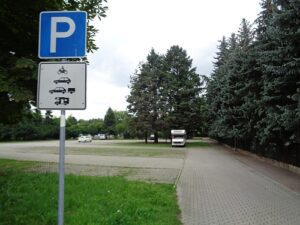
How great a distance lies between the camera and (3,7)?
26.9ft

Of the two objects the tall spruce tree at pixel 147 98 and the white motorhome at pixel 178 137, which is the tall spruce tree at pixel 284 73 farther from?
the tall spruce tree at pixel 147 98

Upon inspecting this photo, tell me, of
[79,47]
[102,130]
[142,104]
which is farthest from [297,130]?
[102,130]

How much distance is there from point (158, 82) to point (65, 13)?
58.6 meters

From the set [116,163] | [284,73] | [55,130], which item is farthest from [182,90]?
[284,73]

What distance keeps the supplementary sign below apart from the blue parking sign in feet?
0.57

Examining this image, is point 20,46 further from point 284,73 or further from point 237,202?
point 284,73

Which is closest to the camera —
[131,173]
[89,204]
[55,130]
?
[89,204]

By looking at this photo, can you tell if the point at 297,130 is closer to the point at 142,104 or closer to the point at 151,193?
the point at 151,193

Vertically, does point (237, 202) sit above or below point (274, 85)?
below

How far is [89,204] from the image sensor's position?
8.57m

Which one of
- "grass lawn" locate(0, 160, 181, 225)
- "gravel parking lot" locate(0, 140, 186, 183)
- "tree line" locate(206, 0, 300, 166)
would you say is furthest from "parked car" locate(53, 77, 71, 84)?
"tree line" locate(206, 0, 300, 166)

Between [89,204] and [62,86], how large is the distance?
4859 mm

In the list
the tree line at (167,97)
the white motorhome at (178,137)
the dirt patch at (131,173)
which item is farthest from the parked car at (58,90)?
the tree line at (167,97)

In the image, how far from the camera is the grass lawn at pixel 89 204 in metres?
7.17
